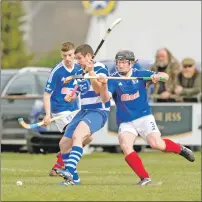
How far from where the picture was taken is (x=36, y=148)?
2511cm

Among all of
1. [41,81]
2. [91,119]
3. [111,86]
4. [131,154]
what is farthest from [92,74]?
[41,81]

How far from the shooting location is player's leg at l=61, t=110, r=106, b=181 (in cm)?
1598

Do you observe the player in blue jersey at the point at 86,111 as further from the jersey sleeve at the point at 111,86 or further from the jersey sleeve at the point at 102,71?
the jersey sleeve at the point at 111,86

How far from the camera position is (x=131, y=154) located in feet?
53.2

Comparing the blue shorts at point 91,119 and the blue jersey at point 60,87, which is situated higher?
the blue jersey at point 60,87

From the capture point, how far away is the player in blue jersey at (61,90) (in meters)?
18.1

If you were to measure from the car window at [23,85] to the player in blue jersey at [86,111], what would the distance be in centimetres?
857

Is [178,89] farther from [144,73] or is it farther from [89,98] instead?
[144,73]

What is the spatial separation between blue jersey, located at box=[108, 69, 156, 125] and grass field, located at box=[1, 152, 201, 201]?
2.82ft

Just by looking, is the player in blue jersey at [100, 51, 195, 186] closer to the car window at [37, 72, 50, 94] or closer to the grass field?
the grass field

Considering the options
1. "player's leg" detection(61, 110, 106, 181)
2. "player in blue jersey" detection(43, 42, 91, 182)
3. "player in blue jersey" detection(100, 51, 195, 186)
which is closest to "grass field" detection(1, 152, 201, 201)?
"player's leg" detection(61, 110, 106, 181)

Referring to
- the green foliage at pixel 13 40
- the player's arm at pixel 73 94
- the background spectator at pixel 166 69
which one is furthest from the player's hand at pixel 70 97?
the green foliage at pixel 13 40

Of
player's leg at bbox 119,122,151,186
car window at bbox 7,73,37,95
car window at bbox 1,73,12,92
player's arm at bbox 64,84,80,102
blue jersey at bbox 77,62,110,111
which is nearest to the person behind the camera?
player's leg at bbox 119,122,151,186

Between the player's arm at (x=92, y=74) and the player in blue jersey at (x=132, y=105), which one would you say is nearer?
the player's arm at (x=92, y=74)
